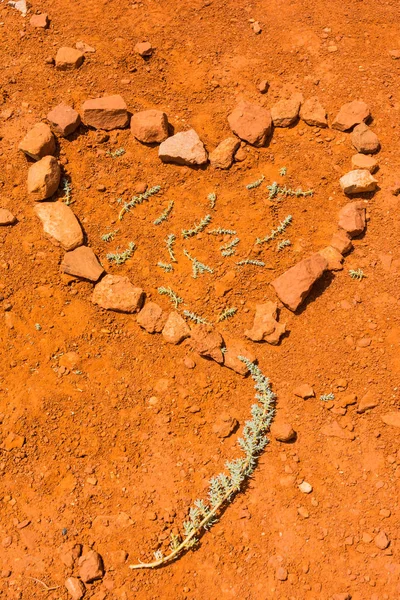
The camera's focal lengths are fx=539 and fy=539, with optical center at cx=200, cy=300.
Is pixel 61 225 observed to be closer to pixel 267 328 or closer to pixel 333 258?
pixel 267 328

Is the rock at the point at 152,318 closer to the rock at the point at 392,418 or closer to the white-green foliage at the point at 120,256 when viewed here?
the white-green foliage at the point at 120,256

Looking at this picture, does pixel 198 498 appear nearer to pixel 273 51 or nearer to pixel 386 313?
pixel 386 313

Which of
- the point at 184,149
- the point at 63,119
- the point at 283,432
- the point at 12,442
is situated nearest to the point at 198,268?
the point at 184,149

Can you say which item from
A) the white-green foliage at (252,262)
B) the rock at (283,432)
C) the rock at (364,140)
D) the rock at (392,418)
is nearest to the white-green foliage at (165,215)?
the white-green foliage at (252,262)

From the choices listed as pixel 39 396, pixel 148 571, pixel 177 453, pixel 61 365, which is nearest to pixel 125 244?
pixel 61 365

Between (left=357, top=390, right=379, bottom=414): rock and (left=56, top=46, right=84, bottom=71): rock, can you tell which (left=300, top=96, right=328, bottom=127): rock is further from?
(left=357, top=390, right=379, bottom=414): rock

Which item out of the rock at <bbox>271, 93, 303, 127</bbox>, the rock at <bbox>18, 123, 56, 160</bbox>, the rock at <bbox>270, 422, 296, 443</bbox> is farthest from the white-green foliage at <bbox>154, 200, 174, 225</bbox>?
the rock at <bbox>270, 422, 296, 443</bbox>
